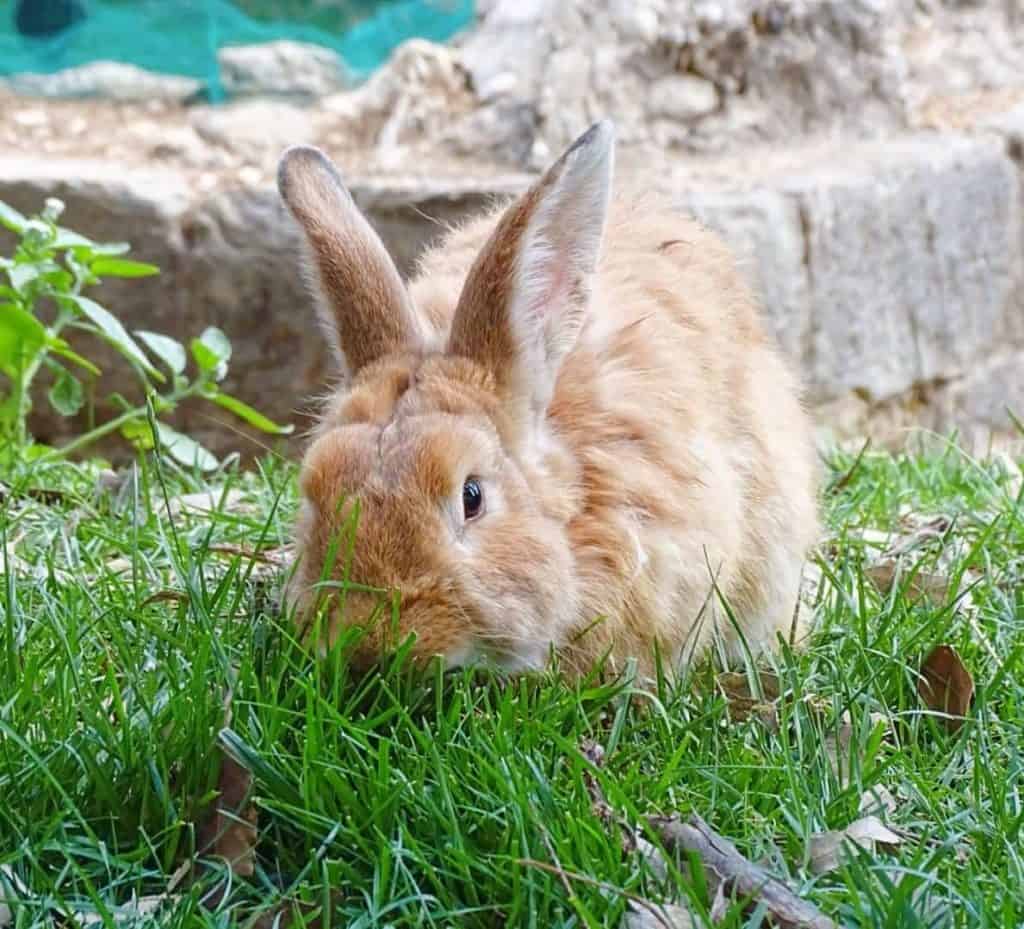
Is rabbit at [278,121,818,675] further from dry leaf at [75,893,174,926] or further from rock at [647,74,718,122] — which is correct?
rock at [647,74,718,122]

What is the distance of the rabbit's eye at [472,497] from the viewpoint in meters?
2.58

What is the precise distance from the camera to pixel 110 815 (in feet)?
7.50

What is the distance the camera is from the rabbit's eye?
2578 millimetres

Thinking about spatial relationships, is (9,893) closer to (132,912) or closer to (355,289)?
(132,912)

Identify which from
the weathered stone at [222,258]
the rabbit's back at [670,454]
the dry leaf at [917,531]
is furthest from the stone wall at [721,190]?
the rabbit's back at [670,454]

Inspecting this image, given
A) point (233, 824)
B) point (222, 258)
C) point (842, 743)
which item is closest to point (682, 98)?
point (222, 258)

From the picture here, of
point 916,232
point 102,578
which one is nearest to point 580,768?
point 102,578

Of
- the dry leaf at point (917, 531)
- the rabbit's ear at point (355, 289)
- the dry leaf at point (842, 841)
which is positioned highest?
the rabbit's ear at point (355, 289)

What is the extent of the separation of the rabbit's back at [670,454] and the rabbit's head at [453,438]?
71mm

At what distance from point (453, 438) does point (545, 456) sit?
0.81 ft

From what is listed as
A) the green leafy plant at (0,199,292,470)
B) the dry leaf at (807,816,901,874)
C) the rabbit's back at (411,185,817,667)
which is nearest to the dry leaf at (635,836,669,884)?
the dry leaf at (807,816,901,874)

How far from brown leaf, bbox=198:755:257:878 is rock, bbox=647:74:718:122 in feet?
16.8

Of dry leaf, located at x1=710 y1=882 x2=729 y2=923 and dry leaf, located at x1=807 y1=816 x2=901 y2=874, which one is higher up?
dry leaf, located at x1=710 y1=882 x2=729 y2=923

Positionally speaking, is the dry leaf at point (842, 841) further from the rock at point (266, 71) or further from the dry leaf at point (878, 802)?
the rock at point (266, 71)
